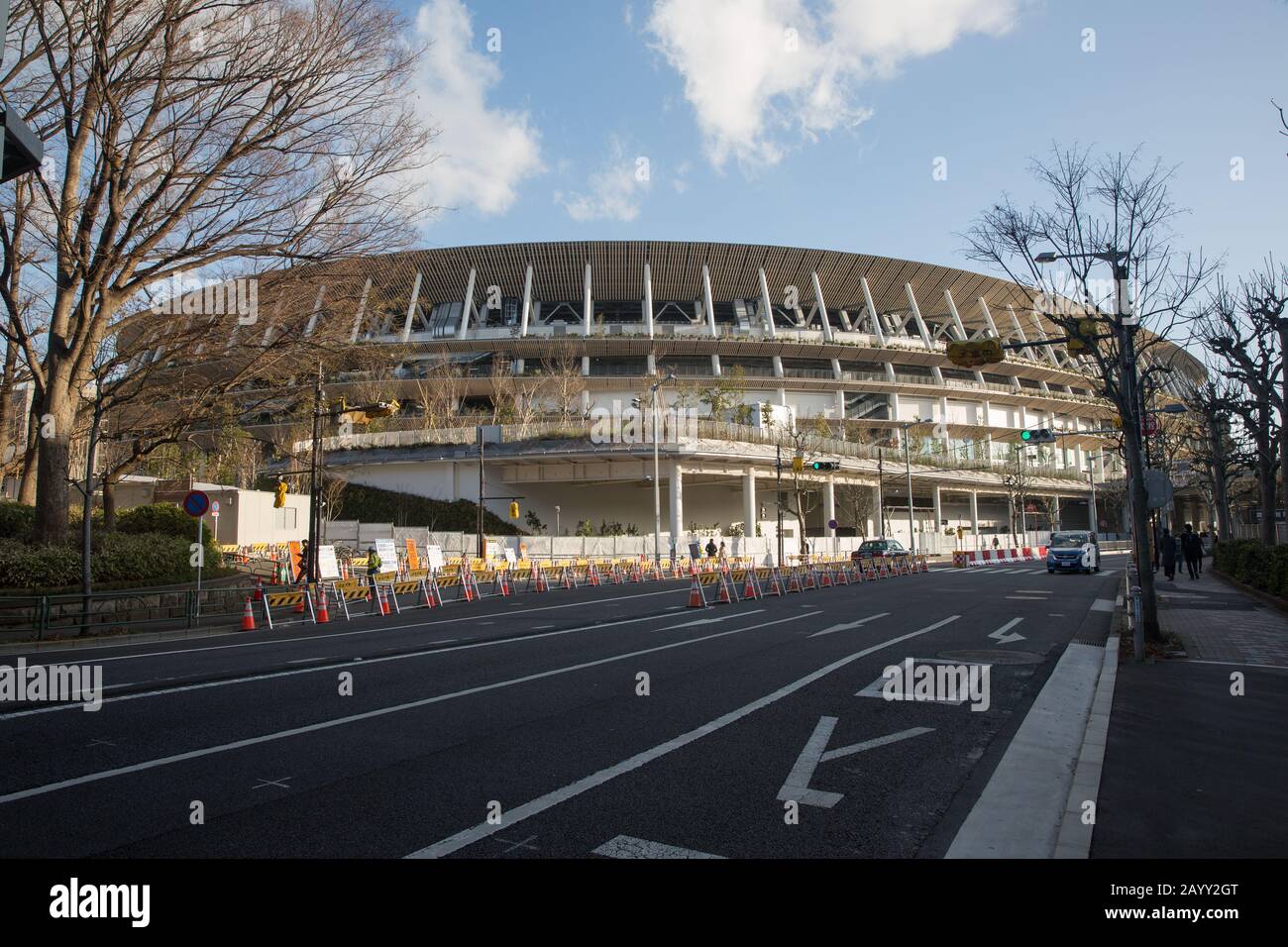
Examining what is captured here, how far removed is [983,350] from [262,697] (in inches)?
438

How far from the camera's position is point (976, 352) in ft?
41.6

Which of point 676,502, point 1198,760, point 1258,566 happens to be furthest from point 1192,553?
point 676,502

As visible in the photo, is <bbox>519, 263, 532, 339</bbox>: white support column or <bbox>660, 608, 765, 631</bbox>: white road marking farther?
<bbox>519, 263, 532, 339</bbox>: white support column

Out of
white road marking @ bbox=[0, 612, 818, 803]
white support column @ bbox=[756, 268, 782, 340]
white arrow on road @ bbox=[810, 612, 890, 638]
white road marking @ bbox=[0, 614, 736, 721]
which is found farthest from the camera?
white support column @ bbox=[756, 268, 782, 340]

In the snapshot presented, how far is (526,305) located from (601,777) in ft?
228

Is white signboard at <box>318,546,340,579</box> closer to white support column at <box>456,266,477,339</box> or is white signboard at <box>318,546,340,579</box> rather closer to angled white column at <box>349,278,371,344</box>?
angled white column at <box>349,278,371,344</box>

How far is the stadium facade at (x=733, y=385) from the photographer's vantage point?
170 feet

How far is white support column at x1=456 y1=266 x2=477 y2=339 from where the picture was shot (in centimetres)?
7088

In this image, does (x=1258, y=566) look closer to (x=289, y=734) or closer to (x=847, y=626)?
(x=847, y=626)

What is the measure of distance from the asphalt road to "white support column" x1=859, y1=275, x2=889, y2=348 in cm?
6630

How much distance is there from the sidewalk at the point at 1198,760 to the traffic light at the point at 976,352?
5.03m

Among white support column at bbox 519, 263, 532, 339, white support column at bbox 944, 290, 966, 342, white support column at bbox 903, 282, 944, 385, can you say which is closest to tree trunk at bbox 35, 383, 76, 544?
white support column at bbox 519, 263, 532, 339

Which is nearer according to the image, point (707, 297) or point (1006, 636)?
point (1006, 636)

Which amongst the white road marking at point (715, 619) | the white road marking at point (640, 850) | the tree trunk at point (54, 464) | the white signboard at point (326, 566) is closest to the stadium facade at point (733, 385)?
the white signboard at point (326, 566)
